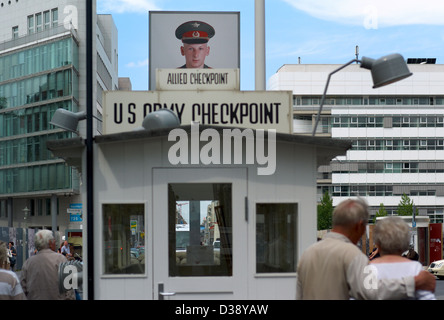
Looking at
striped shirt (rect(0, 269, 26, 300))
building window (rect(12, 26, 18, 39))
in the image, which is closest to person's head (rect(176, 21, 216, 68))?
striped shirt (rect(0, 269, 26, 300))

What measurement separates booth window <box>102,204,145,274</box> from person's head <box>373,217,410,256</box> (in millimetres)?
3982

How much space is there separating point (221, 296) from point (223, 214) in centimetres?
91

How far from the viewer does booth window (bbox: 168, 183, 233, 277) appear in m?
8.98

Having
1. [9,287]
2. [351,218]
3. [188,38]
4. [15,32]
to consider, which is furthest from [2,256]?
[15,32]

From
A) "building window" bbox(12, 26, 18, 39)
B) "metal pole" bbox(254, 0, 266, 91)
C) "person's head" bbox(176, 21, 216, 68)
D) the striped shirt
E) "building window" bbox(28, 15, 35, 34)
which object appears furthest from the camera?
"building window" bbox(12, 26, 18, 39)

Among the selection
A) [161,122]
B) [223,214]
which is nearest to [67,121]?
[161,122]

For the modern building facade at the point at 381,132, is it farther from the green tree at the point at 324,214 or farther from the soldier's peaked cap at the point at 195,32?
the soldier's peaked cap at the point at 195,32

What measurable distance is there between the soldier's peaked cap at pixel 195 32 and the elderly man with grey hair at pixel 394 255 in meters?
17.9

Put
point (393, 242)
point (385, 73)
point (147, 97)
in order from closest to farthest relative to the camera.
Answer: point (393, 242) < point (385, 73) < point (147, 97)

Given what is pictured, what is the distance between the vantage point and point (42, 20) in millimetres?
75938

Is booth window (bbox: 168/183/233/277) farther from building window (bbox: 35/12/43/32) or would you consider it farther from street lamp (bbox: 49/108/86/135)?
building window (bbox: 35/12/43/32)

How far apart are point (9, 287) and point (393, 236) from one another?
3.54 m

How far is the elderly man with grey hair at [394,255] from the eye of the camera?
17.4 feet
